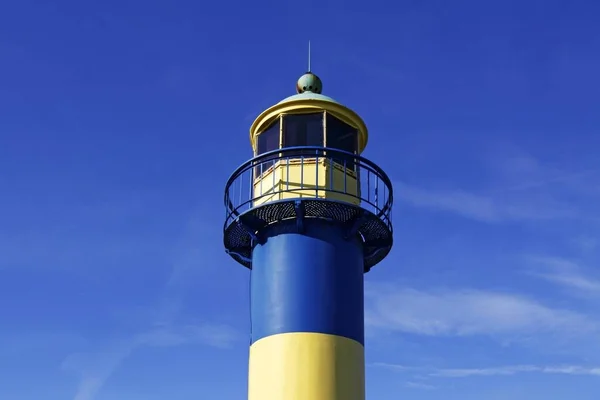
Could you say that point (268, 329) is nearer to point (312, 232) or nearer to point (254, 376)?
point (254, 376)

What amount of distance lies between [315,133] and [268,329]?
235 inches

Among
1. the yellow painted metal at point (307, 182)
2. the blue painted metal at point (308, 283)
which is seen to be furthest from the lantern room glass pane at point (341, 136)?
the blue painted metal at point (308, 283)

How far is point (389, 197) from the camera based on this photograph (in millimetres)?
21859

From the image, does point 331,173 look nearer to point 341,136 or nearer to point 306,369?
point 341,136

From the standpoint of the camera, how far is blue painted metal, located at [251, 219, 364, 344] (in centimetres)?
1977

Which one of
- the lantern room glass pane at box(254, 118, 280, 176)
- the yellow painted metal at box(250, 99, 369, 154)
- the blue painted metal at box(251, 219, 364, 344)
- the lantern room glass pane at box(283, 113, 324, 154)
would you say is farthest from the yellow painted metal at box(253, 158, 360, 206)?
the yellow painted metal at box(250, 99, 369, 154)

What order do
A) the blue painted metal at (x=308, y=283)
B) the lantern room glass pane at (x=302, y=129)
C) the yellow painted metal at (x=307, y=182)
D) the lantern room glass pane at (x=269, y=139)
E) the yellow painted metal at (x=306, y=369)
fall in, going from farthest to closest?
the lantern room glass pane at (x=269, y=139) → the lantern room glass pane at (x=302, y=129) → the yellow painted metal at (x=307, y=182) → the blue painted metal at (x=308, y=283) → the yellow painted metal at (x=306, y=369)

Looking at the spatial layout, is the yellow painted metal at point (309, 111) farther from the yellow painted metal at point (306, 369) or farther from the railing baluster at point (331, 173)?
the yellow painted metal at point (306, 369)

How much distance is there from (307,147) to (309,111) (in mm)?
1817

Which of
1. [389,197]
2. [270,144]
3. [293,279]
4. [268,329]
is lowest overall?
[268,329]

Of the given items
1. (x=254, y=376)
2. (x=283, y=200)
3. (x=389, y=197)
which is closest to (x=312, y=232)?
(x=283, y=200)

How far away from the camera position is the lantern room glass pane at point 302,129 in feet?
72.5

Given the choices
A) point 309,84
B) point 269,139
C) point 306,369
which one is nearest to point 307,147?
point 269,139

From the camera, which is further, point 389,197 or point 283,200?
point 389,197
